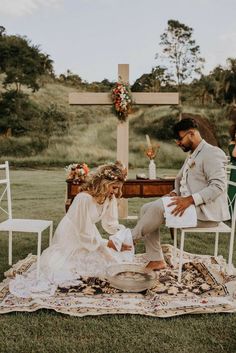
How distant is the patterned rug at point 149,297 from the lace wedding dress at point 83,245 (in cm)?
14

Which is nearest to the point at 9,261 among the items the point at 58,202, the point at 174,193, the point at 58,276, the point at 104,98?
the point at 58,276

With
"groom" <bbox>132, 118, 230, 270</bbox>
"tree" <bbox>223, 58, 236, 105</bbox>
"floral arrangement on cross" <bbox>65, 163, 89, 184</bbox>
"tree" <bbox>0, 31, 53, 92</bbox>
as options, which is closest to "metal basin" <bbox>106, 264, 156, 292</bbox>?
"groom" <bbox>132, 118, 230, 270</bbox>

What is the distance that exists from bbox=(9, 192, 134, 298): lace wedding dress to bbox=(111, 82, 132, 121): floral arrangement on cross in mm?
2894

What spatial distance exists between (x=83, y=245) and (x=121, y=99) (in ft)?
10.6

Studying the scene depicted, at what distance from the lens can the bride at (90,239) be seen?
4.21 m

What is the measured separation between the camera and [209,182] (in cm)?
422

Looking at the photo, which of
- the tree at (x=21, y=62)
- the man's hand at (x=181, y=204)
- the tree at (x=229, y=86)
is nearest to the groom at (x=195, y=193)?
the man's hand at (x=181, y=204)

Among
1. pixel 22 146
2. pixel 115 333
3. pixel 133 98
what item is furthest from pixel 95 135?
pixel 115 333

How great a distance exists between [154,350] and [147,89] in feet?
44.3

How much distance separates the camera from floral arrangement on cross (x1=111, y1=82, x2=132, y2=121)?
700 centimetres

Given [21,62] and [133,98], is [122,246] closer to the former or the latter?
[133,98]

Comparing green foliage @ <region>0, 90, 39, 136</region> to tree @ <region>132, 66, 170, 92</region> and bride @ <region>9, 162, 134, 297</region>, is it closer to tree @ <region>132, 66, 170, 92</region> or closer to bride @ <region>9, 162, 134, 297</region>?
tree @ <region>132, 66, 170, 92</region>

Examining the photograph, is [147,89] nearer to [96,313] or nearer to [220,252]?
[220,252]

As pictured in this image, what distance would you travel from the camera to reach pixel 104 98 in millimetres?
7117
